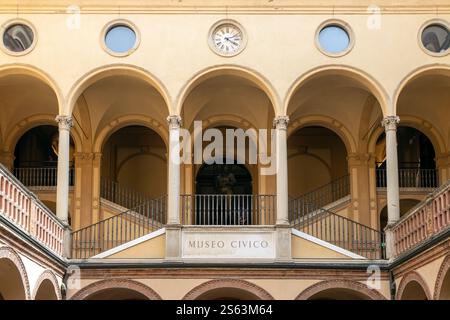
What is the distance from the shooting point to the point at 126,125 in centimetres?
2408

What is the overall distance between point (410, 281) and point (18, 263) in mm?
7906

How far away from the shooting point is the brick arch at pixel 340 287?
63.7 feet

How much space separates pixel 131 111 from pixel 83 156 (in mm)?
1771

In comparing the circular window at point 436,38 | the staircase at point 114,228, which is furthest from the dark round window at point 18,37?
the circular window at point 436,38

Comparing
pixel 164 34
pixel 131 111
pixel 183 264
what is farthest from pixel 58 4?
pixel 183 264

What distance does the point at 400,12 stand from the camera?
66.6 feet

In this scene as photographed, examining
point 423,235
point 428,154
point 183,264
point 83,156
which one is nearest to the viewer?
point 423,235

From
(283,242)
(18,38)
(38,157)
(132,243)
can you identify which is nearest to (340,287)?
(283,242)

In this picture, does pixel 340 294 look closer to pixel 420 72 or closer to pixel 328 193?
pixel 328 193

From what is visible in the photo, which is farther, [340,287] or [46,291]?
[340,287]

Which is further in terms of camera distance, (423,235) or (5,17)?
(5,17)

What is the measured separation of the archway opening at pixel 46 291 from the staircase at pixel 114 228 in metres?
1.80

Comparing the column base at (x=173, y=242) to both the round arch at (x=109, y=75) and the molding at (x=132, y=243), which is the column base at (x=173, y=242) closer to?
the molding at (x=132, y=243)

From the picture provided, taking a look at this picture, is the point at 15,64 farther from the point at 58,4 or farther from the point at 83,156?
the point at 83,156
